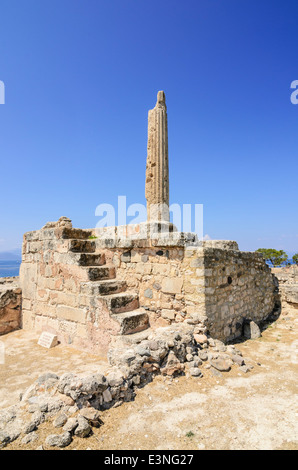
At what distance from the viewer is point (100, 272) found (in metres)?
5.05

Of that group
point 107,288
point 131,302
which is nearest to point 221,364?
point 131,302

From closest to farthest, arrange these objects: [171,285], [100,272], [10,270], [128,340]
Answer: [128,340] → [171,285] → [100,272] → [10,270]

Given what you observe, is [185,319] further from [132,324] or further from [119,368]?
[119,368]

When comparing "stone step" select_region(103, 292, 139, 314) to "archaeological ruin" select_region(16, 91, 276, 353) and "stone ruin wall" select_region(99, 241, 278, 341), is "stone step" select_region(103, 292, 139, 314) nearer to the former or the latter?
"archaeological ruin" select_region(16, 91, 276, 353)

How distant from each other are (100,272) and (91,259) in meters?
0.36

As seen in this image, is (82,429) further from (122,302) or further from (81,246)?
(81,246)

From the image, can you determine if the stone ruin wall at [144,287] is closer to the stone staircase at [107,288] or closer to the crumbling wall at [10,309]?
the stone staircase at [107,288]

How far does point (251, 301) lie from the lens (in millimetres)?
6066

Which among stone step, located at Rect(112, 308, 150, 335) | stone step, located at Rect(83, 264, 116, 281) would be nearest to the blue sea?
stone step, located at Rect(83, 264, 116, 281)

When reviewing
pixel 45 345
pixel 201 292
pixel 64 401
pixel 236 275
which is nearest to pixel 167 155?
pixel 236 275

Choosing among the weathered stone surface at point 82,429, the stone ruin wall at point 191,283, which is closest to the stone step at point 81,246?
the stone ruin wall at point 191,283

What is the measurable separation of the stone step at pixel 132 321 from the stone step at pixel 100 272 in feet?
3.02

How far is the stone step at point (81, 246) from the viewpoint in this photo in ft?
17.2

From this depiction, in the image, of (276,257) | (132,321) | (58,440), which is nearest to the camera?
(58,440)
